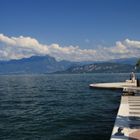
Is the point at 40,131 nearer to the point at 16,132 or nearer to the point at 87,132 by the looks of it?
the point at 16,132

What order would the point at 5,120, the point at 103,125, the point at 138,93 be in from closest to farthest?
the point at 103,125, the point at 5,120, the point at 138,93

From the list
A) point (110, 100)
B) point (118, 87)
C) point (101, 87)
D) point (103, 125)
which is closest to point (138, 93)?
point (110, 100)

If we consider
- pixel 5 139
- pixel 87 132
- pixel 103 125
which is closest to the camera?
pixel 5 139

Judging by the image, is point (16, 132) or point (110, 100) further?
point (110, 100)

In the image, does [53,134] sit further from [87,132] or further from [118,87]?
[118,87]

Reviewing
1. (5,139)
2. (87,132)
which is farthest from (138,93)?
(5,139)

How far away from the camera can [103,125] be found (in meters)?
35.3

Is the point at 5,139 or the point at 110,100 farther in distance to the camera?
the point at 110,100

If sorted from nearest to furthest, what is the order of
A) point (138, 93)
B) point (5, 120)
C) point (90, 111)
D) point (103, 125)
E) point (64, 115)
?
1. point (103, 125)
2. point (5, 120)
3. point (64, 115)
4. point (90, 111)
5. point (138, 93)

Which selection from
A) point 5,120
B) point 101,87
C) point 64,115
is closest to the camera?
point 5,120

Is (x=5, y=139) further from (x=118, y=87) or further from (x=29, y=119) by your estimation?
(x=118, y=87)

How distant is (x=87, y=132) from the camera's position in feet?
104

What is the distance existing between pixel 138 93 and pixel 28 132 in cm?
3175

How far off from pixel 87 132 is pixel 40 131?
16.0 feet
